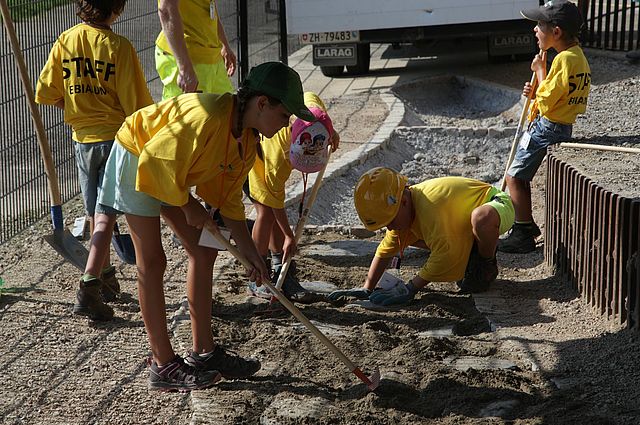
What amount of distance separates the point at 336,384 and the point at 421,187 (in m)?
1.64

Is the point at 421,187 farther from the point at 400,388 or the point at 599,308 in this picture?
the point at 400,388

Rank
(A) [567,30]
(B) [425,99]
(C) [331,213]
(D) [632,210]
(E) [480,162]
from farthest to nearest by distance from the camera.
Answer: (B) [425,99], (E) [480,162], (C) [331,213], (A) [567,30], (D) [632,210]

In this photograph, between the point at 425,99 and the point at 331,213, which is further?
the point at 425,99

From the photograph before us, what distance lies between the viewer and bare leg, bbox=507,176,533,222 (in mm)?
6859

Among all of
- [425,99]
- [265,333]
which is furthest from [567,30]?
[425,99]

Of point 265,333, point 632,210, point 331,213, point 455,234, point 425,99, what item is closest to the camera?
point 632,210

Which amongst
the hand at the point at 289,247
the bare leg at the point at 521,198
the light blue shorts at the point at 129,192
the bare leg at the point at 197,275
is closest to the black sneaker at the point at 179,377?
the bare leg at the point at 197,275

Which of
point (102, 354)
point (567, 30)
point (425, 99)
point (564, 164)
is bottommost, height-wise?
point (425, 99)

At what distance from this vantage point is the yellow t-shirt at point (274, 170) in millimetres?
5535

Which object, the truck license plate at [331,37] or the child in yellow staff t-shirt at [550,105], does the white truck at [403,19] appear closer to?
the truck license plate at [331,37]

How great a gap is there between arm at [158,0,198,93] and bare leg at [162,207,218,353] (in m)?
1.50

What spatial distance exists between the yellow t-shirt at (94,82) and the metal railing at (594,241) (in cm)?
250

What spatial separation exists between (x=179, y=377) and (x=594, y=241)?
7.85ft

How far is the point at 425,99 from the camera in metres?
12.1
